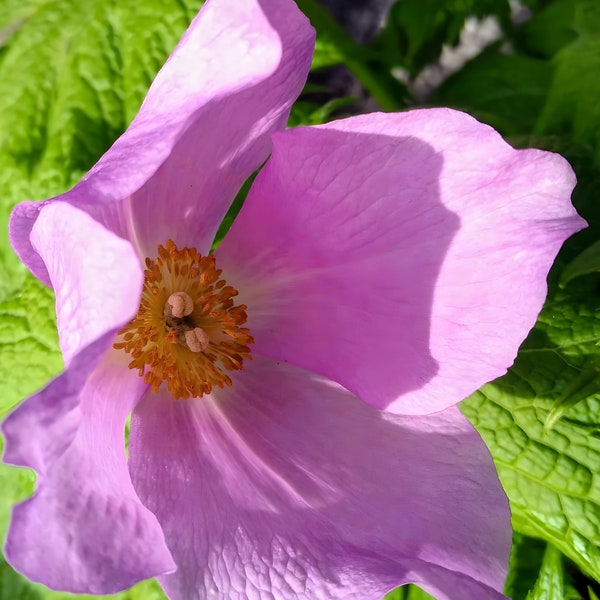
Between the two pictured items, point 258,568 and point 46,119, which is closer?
point 258,568

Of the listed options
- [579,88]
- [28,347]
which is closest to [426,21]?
[579,88]

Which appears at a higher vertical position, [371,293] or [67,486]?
[67,486]

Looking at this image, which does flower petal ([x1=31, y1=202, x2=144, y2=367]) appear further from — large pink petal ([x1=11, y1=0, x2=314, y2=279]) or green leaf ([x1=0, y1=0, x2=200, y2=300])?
green leaf ([x1=0, y1=0, x2=200, y2=300])

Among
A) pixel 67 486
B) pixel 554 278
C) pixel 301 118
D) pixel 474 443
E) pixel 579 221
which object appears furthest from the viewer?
pixel 301 118

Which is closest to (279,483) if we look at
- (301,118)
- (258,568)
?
(258,568)

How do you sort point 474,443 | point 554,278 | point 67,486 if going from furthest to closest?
1. point 554,278
2. point 474,443
3. point 67,486

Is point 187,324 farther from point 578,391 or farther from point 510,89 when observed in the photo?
point 510,89

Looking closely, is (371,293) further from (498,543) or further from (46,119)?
(46,119)

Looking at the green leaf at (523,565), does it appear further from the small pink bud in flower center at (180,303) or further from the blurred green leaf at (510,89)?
the blurred green leaf at (510,89)

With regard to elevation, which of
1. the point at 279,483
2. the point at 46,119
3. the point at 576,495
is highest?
the point at 46,119
